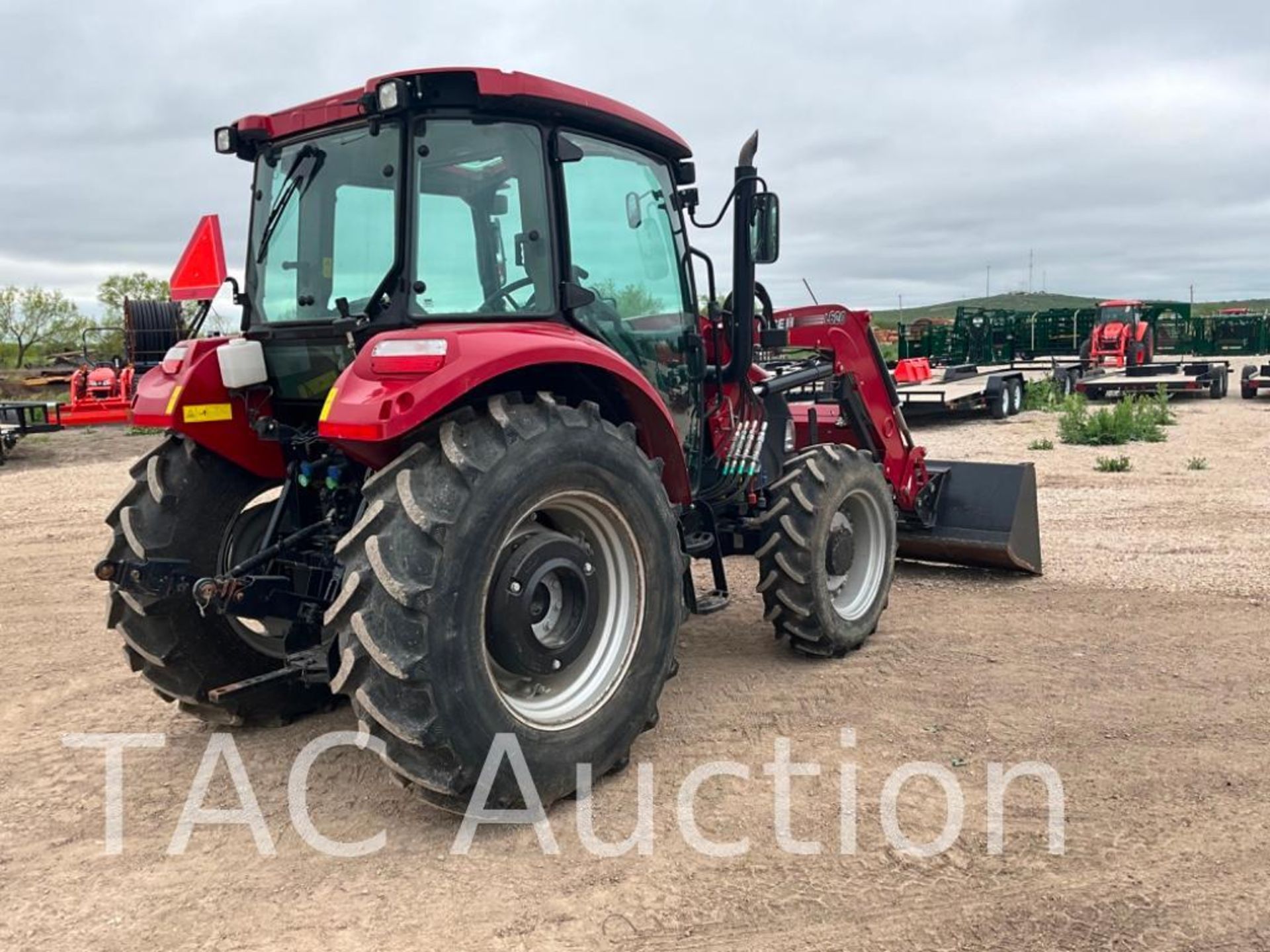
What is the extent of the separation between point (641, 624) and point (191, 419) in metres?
1.88

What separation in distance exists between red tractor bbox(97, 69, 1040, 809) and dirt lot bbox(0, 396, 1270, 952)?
35 centimetres

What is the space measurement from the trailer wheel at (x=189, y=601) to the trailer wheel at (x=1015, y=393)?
54.8 ft

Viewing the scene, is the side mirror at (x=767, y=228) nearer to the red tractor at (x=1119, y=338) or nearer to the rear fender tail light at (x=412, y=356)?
the rear fender tail light at (x=412, y=356)

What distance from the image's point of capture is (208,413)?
390 centimetres

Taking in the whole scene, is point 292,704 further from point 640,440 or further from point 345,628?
point 640,440

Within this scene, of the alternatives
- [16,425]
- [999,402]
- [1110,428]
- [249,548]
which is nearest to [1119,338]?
[999,402]

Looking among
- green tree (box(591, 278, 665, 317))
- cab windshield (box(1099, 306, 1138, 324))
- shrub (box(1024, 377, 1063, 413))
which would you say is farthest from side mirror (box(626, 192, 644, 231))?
cab windshield (box(1099, 306, 1138, 324))

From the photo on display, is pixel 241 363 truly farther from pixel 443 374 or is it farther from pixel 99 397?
pixel 99 397

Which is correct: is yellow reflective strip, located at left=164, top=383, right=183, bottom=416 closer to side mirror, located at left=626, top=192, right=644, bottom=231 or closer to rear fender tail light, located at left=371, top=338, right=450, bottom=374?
rear fender tail light, located at left=371, top=338, right=450, bottom=374

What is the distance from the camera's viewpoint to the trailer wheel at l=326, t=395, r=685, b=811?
298cm

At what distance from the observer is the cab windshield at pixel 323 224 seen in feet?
11.8

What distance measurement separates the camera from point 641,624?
3666 millimetres

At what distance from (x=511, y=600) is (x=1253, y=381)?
21.9 m

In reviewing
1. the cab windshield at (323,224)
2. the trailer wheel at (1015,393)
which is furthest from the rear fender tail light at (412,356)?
the trailer wheel at (1015,393)
